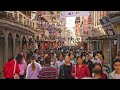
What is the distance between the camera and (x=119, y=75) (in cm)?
685

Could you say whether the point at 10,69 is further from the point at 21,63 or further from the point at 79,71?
the point at 79,71

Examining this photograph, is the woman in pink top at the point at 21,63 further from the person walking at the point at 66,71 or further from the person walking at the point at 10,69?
the person walking at the point at 66,71

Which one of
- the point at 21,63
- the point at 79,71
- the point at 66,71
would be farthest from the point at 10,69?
the point at 79,71

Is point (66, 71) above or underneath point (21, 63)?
underneath

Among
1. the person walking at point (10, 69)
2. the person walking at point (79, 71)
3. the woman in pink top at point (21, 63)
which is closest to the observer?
the person walking at point (79, 71)

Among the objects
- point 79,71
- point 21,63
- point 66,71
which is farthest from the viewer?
point 21,63

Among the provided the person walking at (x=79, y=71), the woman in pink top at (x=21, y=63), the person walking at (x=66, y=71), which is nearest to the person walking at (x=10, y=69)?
the woman in pink top at (x=21, y=63)

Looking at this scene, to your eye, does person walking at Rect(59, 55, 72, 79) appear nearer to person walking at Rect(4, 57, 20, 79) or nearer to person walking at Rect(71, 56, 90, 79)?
person walking at Rect(71, 56, 90, 79)

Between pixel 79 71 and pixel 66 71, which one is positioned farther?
pixel 66 71

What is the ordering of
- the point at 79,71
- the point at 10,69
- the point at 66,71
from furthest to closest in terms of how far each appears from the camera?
the point at 10,69
the point at 66,71
the point at 79,71
